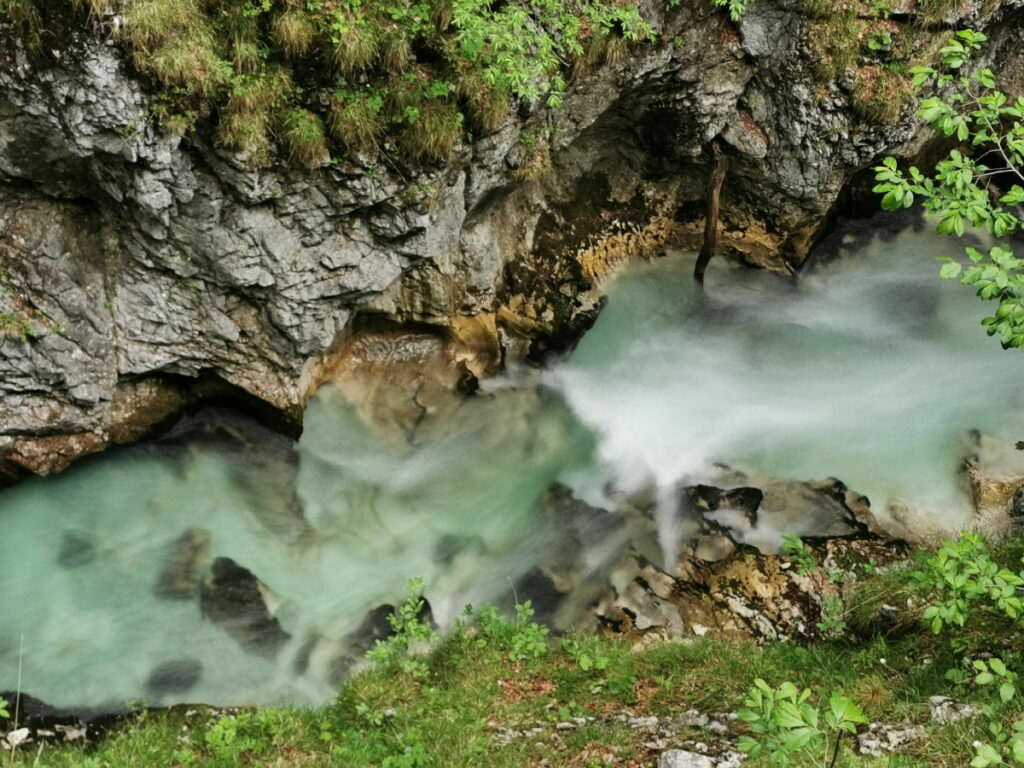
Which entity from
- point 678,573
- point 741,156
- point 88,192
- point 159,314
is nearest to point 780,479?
point 678,573

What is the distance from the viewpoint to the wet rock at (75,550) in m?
8.85

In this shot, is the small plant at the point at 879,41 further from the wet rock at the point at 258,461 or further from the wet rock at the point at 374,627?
Result: the wet rock at the point at 258,461

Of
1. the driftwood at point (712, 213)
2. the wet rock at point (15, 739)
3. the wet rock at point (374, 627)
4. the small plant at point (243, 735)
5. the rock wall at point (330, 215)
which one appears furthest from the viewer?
the driftwood at point (712, 213)

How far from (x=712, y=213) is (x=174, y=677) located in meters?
9.53

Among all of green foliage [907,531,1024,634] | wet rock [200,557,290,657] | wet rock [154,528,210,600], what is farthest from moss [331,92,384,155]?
green foliage [907,531,1024,634]

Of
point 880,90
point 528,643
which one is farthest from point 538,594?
point 880,90

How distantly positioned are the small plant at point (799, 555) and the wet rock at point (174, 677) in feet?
22.3

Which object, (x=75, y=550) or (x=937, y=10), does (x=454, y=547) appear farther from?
(x=937, y=10)

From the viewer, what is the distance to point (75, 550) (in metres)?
8.94

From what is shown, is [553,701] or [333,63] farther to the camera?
[333,63]

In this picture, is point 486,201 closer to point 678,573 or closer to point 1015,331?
point 678,573

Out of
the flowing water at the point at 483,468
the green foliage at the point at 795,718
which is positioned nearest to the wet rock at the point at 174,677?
the flowing water at the point at 483,468

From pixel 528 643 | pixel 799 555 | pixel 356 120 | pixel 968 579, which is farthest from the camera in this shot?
pixel 799 555

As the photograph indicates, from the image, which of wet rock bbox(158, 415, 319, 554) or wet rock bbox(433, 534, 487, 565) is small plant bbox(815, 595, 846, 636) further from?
wet rock bbox(158, 415, 319, 554)
